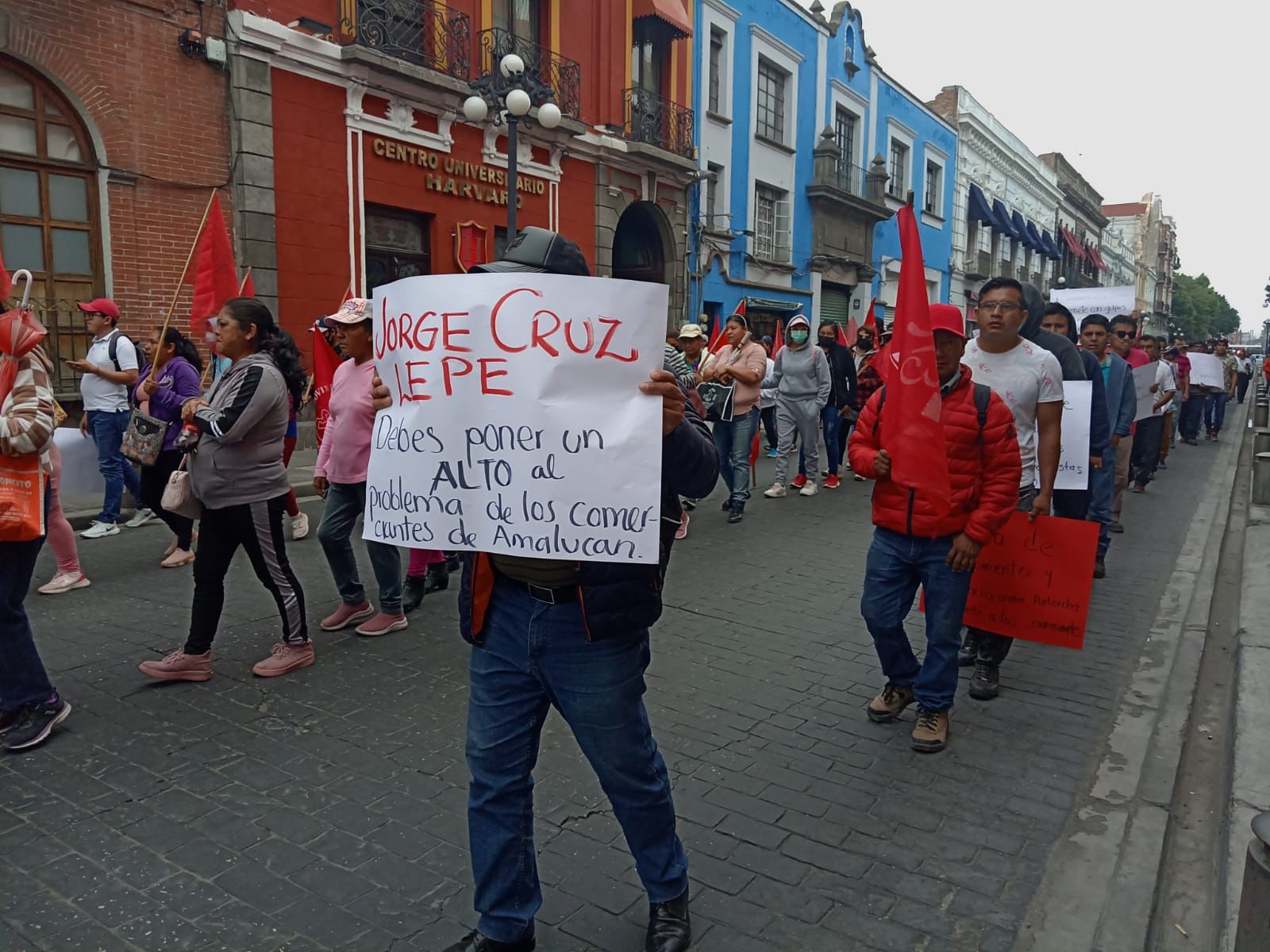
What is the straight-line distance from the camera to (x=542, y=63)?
1700cm

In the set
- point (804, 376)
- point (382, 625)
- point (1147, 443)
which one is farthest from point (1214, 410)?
point (382, 625)

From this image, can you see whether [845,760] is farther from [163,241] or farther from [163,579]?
[163,241]

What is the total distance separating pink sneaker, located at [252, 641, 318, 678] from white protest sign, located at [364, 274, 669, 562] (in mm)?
2668

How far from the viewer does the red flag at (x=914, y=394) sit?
3.53 m

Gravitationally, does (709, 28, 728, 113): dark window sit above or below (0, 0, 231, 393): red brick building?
above

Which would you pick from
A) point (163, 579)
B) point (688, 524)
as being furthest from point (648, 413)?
point (688, 524)

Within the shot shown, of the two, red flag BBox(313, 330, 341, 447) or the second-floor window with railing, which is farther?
the second-floor window with railing

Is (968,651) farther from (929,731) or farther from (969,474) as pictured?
(969,474)

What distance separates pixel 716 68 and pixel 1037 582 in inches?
799

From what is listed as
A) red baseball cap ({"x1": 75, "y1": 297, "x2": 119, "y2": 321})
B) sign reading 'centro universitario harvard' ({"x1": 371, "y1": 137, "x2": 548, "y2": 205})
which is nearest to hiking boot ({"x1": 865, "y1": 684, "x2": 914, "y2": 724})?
red baseball cap ({"x1": 75, "y1": 297, "x2": 119, "y2": 321})

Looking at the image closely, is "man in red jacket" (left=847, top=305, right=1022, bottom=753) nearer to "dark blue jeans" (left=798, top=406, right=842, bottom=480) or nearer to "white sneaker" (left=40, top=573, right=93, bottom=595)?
"white sneaker" (left=40, top=573, right=93, bottom=595)

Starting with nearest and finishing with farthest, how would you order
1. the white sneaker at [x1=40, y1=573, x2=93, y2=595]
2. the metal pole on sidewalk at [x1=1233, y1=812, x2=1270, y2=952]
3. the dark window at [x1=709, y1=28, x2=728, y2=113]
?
the metal pole on sidewalk at [x1=1233, y1=812, x2=1270, y2=952] → the white sneaker at [x1=40, y1=573, x2=93, y2=595] → the dark window at [x1=709, y1=28, x2=728, y2=113]

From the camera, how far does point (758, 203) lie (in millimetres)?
24188

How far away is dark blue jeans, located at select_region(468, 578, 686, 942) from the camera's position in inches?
92.0
